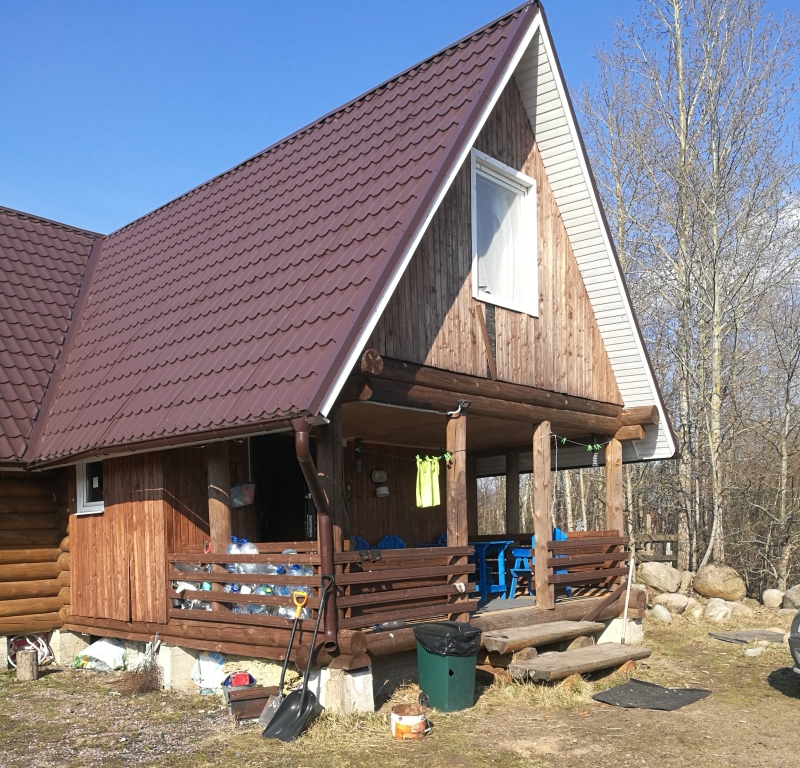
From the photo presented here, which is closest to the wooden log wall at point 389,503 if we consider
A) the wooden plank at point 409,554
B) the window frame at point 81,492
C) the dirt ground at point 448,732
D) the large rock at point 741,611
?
the window frame at point 81,492

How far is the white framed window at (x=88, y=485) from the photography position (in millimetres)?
11098

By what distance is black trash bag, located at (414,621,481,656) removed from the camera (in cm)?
809

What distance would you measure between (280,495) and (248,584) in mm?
3272

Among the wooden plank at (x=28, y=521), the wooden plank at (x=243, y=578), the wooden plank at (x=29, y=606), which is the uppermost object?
the wooden plank at (x=28, y=521)

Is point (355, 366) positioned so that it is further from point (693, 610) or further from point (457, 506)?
point (693, 610)

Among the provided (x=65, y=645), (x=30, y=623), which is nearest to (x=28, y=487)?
(x=30, y=623)

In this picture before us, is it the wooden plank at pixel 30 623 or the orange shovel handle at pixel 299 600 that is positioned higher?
the orange shovel handle at pixel 299 600

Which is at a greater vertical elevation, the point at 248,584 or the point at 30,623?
the point at 248,584

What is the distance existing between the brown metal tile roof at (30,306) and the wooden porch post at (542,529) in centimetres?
647

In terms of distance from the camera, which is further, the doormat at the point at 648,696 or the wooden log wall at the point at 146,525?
the wooden log wall at the point at 146,525

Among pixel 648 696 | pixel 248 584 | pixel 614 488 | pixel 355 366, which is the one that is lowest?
pixel 648 696

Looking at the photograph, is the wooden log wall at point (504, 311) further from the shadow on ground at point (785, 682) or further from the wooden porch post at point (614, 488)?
the shadow on ground at point (785, 682)

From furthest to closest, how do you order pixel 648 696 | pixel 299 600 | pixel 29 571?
pixel 29 571 < pixel 648 696 < pixel 299 600

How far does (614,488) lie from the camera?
12.5 m
